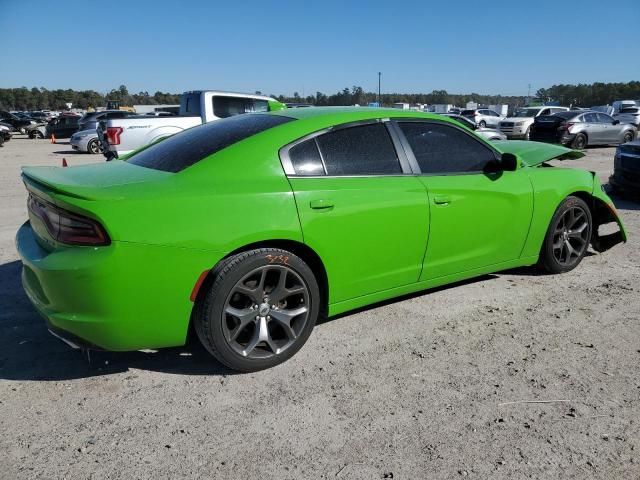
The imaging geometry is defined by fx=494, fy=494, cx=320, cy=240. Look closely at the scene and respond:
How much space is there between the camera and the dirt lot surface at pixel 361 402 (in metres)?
2.23

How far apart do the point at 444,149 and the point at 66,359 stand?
3.02 m

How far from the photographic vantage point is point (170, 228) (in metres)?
2.60

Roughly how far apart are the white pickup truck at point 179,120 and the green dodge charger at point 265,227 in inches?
265

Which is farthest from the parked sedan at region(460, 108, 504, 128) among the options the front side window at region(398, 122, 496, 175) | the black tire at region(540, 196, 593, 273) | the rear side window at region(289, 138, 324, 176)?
the rear side window at region(289, 138, 324, 176)

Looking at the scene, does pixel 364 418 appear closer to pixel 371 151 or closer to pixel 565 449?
pixel 565 449

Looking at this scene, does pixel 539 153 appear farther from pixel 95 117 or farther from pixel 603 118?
pixel 95 117

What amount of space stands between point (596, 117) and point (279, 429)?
20223 millimetres

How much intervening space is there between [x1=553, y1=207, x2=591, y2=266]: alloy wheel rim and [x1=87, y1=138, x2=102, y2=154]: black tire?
57.1ft

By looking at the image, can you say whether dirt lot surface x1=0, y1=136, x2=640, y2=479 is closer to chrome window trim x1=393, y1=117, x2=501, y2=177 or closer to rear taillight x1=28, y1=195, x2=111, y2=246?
rear taillight x1=28, y1=195, x2=111, y2=246

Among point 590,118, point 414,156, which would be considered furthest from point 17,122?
point 414,156

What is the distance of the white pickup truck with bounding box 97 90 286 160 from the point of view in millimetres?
10617

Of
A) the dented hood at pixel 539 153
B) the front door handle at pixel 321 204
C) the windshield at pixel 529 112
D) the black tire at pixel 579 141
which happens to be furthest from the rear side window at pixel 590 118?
the front door handle at pixel 321 204

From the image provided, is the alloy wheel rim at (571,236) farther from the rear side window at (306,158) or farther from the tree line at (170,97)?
the tree line at (170,97)

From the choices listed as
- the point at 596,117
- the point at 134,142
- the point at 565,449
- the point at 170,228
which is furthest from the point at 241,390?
the point at 596,117
